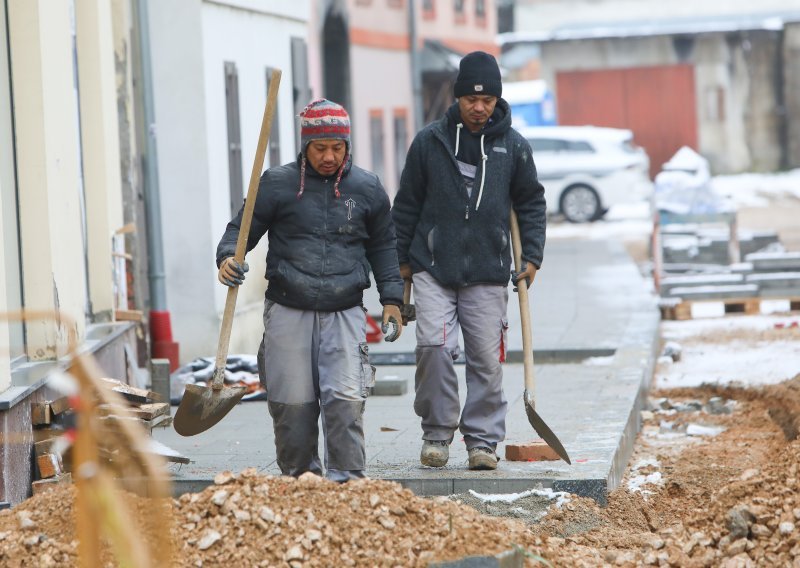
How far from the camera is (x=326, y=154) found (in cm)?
649

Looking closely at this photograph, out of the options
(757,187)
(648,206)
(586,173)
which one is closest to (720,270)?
(586,173)

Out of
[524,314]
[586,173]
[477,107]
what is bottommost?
[524,314]

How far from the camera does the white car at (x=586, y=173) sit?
29328 millimetres

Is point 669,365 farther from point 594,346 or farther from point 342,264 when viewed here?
point 342,264

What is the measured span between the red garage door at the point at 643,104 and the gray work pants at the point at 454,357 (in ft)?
113

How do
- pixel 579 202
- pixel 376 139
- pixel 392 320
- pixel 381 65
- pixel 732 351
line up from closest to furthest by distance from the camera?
pixel 392 320 < pixel 732 351 < pixel 376 139 < pixel 381 65 < pixel 579 202

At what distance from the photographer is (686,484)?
750 centimetres

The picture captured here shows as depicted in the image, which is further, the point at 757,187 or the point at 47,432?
the point at 757,187

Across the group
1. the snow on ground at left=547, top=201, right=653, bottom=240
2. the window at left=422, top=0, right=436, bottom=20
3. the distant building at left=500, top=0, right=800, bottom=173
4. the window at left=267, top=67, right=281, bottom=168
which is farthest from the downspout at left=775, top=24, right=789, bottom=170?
the window at left=267, top=67, right=281, bottom=168

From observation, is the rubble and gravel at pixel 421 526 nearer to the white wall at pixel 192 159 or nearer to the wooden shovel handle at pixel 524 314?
the wooden shovel handle at pixel 524 314

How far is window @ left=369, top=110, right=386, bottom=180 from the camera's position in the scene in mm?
24359

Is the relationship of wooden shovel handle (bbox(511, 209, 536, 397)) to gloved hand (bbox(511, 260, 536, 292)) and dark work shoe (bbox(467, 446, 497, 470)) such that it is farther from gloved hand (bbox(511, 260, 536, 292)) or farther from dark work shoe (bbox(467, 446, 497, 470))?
dark work shoe (bbox(467, 446, 497, 470))

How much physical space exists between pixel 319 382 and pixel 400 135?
2039cm

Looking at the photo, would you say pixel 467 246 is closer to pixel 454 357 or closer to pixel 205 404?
pixel 454 357
